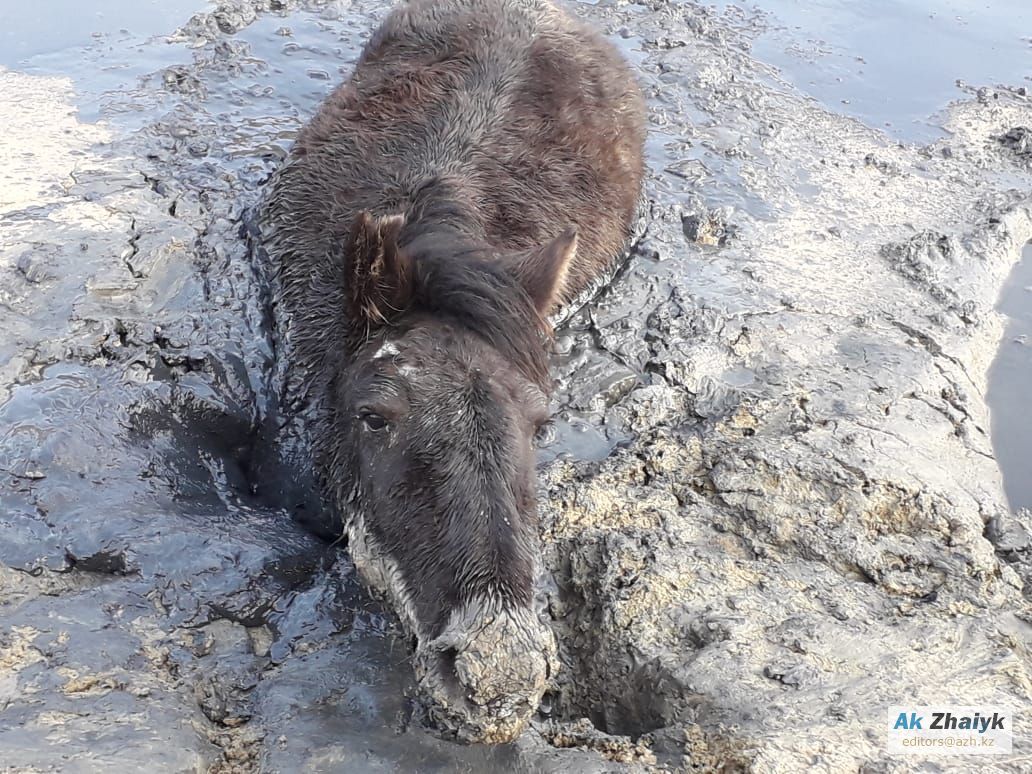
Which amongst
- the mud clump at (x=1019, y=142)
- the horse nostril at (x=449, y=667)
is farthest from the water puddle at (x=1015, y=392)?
the horse nostril at (x=449, y=667)

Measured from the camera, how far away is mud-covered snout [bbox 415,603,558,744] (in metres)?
2.98

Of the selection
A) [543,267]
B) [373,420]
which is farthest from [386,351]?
[543,267]

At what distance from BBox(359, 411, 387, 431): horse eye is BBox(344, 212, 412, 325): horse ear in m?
0.51

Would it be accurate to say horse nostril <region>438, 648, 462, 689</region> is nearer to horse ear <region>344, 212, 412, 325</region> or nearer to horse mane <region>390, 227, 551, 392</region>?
horse mane <region>390, 227, 551, 392</region>

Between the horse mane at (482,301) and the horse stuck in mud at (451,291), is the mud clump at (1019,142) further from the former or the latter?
the horse mane at (482,301)

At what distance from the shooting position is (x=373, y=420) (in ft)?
12.5

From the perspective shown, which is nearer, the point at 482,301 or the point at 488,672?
the point at 488,672

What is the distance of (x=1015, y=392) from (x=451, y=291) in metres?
4.45

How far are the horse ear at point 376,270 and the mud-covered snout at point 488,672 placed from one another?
156 cm

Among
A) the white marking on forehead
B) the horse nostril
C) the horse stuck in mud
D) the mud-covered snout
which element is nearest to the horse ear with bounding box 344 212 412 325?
the horse stuck in mud

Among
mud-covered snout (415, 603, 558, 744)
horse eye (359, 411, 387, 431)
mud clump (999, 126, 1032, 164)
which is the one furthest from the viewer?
mud clump (999, 126, 1032, 164)

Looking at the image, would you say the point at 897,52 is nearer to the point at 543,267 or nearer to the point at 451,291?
the point at 543,267

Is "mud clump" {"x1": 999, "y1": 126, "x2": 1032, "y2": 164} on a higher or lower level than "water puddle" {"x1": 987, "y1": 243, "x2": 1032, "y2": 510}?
higher

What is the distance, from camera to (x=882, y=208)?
7.72 meters
